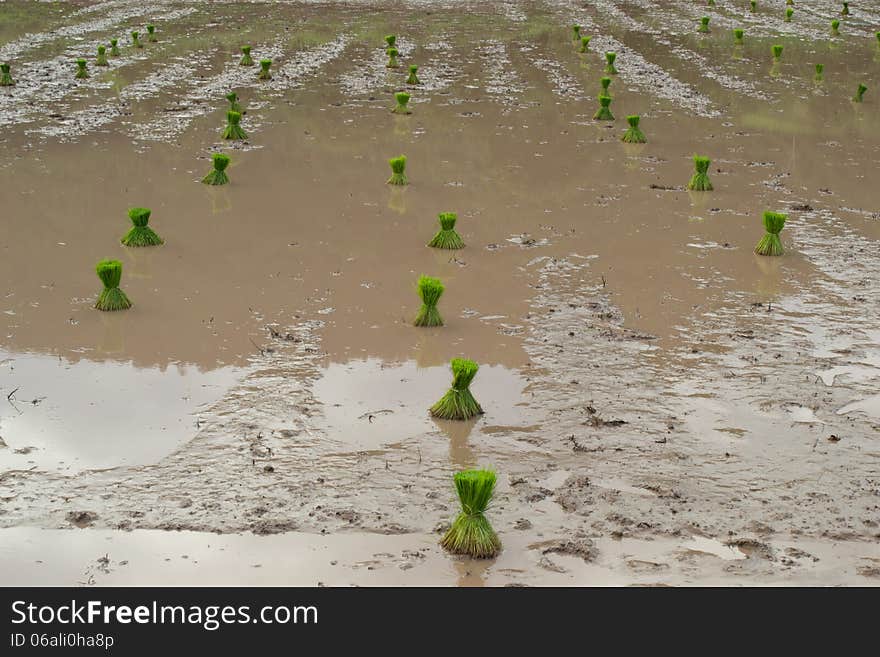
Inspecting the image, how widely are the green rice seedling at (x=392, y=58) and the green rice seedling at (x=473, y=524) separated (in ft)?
54.4

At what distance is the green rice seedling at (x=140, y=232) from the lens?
1109 cm

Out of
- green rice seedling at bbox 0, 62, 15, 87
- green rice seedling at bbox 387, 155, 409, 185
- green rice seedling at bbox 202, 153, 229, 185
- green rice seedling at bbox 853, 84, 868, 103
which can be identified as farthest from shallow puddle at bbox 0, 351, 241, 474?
green rice seedling at bbox 853, 84, 868, 103

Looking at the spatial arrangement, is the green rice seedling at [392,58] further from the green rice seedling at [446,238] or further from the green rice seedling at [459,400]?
the green rice seedling at [459,400]

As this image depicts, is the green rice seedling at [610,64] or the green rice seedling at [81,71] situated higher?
the green rice seedling at [610,64]

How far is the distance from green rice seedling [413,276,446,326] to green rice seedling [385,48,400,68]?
1304cm

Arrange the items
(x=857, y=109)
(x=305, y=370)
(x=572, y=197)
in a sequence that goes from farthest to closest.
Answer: (x=857, y=109) → (x=572, y=197) → (x=305, y=370)

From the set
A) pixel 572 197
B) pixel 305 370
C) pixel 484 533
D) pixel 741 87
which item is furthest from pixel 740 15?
pixel 484 533

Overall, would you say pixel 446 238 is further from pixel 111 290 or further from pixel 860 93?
pixel 860 93

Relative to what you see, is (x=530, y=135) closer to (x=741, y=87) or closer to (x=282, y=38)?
(x=741, y=87)

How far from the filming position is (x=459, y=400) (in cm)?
770

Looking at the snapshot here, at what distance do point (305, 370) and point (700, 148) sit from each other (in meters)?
9.40

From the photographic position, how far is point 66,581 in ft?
18.8

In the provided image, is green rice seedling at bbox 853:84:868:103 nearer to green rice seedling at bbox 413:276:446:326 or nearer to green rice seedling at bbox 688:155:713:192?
green rice seedling at bbox 688:155:713:192

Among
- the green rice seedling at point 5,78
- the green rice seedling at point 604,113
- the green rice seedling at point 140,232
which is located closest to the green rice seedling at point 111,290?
the green rice seedling at point 140,232
